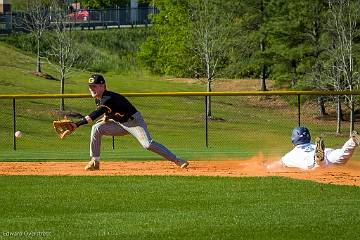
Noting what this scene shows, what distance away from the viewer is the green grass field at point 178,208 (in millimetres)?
9438

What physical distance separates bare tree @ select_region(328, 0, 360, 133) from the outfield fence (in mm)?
912

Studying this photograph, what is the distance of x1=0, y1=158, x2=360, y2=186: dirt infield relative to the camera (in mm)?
14531

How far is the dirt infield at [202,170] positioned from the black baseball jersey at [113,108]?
3.14ft

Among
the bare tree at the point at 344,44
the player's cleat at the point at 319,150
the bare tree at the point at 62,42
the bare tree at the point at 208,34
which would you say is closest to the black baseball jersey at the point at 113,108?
the player's cleat at the point at 319,150

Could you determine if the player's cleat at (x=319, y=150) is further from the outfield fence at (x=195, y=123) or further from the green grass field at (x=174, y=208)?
the outfield fence at (x=195, y=123)

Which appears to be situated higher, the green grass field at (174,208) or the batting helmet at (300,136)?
the batting helmet at (300,136)


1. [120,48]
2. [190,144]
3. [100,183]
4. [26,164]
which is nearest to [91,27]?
[120,48]

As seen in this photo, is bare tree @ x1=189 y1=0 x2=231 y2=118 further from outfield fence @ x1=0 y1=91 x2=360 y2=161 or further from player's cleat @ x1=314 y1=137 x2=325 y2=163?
player's cleat @ x1=314 y1=137 x2=325 y2=163

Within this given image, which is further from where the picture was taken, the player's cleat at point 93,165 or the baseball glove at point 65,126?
the player's cleat at point 93,165

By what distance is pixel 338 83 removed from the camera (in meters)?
38.2

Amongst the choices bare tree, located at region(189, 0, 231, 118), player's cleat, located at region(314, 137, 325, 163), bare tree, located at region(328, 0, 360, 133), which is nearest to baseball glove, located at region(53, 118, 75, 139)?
player's cleat, located at region(314, 137, 325, 163)

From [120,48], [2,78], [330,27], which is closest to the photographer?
[330,27]

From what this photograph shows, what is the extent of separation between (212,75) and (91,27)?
2538 centimetres

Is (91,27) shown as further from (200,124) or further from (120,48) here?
(200,124)
